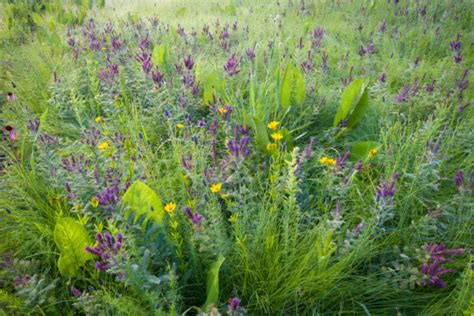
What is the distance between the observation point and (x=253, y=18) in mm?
5145

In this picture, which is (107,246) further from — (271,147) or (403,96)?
(403,96)

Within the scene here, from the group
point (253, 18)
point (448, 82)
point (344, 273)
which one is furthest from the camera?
point (253, 18)

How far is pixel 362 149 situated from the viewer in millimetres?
1835

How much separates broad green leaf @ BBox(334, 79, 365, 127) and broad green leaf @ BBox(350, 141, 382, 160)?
0.24m

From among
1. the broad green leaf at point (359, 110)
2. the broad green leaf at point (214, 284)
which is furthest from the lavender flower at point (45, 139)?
the broad green leaf at point (359, 110)

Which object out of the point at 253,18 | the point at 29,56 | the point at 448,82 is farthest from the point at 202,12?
the point at 448,82

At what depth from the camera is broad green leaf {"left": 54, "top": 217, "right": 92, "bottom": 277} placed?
1290 millimetres

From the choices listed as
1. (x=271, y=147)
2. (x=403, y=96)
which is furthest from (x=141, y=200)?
(x=403, y=96)

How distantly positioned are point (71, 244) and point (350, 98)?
5.46ft

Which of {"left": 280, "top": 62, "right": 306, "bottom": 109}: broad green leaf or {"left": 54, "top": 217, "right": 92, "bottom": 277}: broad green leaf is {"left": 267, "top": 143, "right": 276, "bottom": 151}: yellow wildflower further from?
{"left": 54, "top": 217, "right": 92, "bottom": 277}: broad green leaf

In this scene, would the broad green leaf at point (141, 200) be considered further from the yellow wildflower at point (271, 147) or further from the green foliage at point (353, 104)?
the green foliage at point (353, 104)

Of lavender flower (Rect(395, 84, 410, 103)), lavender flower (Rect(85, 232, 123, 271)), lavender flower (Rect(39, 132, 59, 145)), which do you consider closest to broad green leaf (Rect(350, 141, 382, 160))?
lavender flower (Rect(395, 84, 410, 103))

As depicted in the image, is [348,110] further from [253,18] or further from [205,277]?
[253,18]

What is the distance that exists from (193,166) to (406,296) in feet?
3.29
